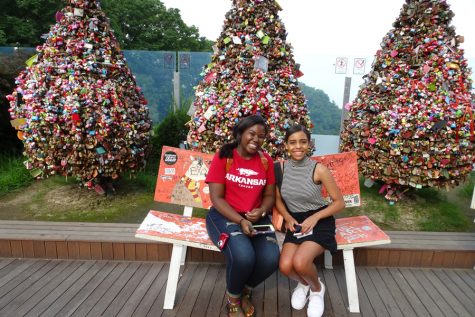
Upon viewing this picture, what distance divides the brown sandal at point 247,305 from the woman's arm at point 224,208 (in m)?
0.48

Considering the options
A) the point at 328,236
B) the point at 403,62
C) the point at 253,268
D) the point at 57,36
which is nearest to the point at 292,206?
the point at 328,236

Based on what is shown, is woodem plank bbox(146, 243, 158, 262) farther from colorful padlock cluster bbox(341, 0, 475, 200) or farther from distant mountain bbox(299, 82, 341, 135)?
distant mountain bbox(299, 82, 341, 135)

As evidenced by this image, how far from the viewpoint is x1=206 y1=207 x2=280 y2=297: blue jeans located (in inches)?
83.0

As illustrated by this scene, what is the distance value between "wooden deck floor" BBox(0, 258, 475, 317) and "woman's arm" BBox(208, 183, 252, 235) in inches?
25.8

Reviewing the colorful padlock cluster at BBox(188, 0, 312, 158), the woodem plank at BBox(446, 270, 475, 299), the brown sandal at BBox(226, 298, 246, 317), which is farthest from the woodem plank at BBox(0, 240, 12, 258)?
the woodem plank at BBox(446, 270, 475, 299)

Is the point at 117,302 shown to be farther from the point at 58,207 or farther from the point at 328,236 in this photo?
the point at 58,207

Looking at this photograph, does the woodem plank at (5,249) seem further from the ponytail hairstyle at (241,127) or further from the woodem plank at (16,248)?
the ponytail hairstyle at (241,127)

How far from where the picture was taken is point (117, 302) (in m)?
2.44

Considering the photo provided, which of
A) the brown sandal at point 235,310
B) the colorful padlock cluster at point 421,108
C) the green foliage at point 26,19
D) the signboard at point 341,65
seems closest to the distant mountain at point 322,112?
the signboard at point 341,65

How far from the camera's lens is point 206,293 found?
255 centimetres

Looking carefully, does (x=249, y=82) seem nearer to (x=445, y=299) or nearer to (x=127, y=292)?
(x=127, y=292)

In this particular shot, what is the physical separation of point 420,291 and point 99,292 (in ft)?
8.39

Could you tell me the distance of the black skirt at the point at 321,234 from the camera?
2.27 metres

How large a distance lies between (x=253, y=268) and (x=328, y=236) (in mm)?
570
